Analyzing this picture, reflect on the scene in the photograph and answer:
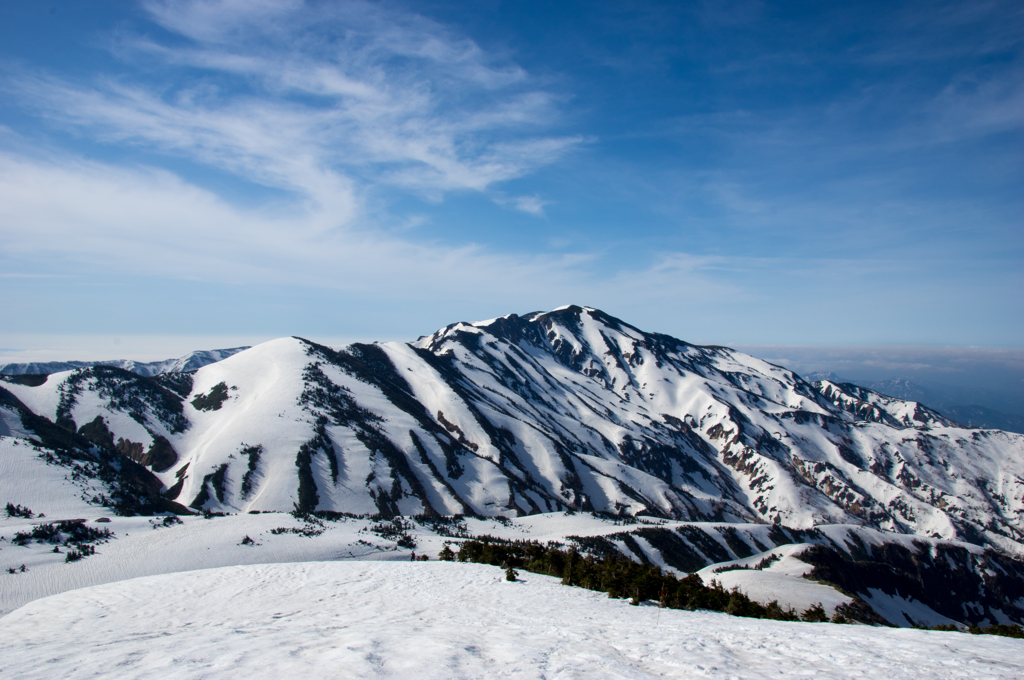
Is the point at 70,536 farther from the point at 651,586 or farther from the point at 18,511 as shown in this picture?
the point at 651,586

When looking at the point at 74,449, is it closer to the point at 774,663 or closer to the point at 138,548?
the point at 138,548

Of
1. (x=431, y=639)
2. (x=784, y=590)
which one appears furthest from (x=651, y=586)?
(x=784, y=590)

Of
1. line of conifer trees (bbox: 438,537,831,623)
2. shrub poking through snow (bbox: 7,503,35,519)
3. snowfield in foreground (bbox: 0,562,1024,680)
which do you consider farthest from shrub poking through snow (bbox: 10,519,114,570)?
line of conifer trees (bbox: 438,537,831,623)

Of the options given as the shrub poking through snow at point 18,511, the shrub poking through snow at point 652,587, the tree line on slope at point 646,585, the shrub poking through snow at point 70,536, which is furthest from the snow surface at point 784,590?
the shrub poking through snow at point 18,511

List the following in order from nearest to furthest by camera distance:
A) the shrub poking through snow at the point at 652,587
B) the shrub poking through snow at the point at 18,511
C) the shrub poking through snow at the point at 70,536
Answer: the shrub poking through snow at the point at 652,587 < the shrub poking through snow at the point at 70,536 < the shrub poking through snow at the point at 18,511

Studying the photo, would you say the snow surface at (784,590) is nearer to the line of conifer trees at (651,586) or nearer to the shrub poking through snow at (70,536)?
the line of conifer trees at (651,586)

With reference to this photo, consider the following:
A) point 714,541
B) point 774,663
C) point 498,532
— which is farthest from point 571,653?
point 714,541

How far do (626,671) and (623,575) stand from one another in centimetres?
1745


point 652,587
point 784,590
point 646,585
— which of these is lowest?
point 784,590

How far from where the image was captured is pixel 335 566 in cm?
3788

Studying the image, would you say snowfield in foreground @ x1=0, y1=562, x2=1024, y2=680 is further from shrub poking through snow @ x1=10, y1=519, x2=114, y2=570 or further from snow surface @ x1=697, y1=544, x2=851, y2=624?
shrub poking through snow @ x1=10, y1=519, x2=114, y2=570

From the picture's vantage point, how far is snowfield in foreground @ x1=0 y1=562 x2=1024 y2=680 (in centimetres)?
1506

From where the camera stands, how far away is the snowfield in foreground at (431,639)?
1506 cm

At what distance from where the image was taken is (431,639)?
18109 mm
